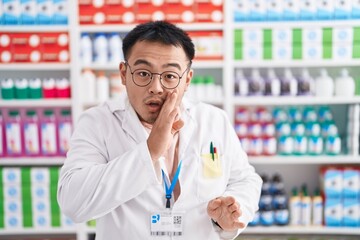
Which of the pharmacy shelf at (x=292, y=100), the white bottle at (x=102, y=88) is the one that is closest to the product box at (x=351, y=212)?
the pharmacy shelf at (x=292, y=100)

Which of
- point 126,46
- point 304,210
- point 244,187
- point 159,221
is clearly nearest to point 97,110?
point 126,46

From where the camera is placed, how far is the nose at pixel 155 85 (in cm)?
150

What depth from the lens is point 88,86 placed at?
3.60 meters

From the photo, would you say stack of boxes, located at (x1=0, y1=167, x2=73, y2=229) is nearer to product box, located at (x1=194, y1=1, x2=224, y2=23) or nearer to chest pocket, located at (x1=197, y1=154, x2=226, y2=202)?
product box, located at (x1=194, y1=1, x2=224, y2=23)

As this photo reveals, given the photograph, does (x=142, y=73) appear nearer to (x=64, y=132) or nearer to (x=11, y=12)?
(x=64, y=132)

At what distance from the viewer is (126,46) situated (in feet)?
5.33

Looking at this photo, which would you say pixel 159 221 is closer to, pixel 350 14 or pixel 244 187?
pixel 244 187

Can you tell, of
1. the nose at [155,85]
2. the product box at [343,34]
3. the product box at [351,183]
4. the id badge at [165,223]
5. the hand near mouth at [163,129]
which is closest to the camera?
the hand near mouth at [163,129]

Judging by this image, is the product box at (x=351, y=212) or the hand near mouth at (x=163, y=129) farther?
the product box at (x=351, y=212)

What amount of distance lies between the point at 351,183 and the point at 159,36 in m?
2.62

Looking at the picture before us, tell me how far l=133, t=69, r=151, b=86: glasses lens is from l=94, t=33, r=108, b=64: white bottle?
2.09m

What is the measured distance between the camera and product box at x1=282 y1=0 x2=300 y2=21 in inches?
138

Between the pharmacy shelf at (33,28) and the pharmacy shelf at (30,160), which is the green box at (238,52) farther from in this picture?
the pharmacy shelf at (30,160)

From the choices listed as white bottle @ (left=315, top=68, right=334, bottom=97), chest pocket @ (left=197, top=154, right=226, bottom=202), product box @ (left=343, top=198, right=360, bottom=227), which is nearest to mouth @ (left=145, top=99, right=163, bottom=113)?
chest pocket @ (left=197, top=154, right=226, bottom=202)
